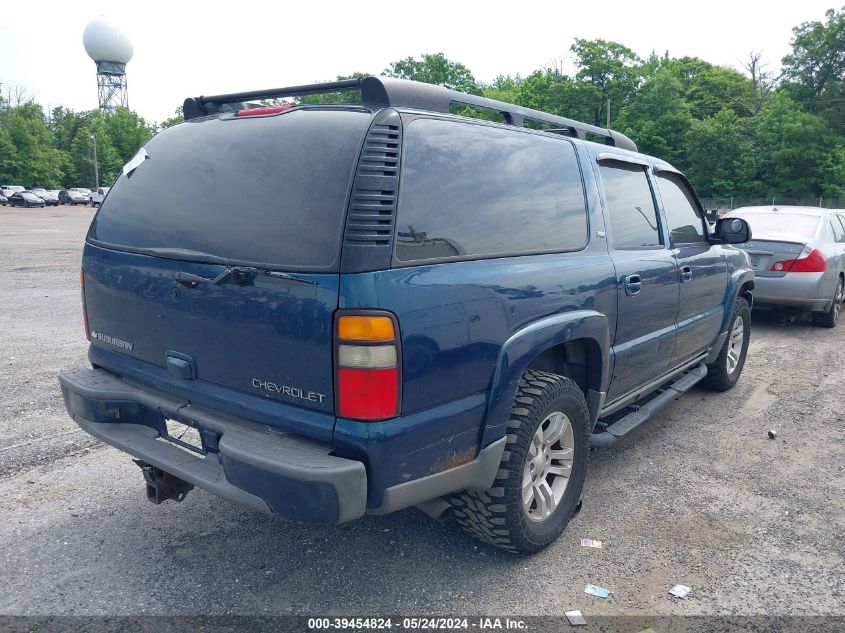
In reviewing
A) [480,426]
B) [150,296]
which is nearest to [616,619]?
[480,426]

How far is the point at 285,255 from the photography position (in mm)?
2352

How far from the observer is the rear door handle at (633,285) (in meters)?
3.58

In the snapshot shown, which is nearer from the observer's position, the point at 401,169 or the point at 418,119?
the point at 401,169

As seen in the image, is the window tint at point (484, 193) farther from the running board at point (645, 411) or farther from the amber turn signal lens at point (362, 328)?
the running board at point (645, 411)

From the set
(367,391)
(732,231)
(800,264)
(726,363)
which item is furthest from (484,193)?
(800,264)

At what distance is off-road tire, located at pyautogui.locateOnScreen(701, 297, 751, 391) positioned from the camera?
214 inches

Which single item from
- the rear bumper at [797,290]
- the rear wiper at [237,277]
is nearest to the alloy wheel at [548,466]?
the rear wiper at [237,277]

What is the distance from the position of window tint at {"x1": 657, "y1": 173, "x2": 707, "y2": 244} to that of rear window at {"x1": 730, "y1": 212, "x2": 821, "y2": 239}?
401 cm

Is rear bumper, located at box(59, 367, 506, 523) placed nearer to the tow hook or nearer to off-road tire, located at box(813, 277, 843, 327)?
the tow hook

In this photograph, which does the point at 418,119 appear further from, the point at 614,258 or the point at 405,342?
the point at 614,258

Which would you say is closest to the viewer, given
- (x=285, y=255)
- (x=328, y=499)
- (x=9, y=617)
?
(x=328, y=499)

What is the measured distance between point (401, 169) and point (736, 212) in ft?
27.9

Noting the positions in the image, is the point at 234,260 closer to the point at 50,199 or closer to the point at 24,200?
the point at 24,200

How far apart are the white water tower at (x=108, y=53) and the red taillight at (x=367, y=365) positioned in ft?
285
